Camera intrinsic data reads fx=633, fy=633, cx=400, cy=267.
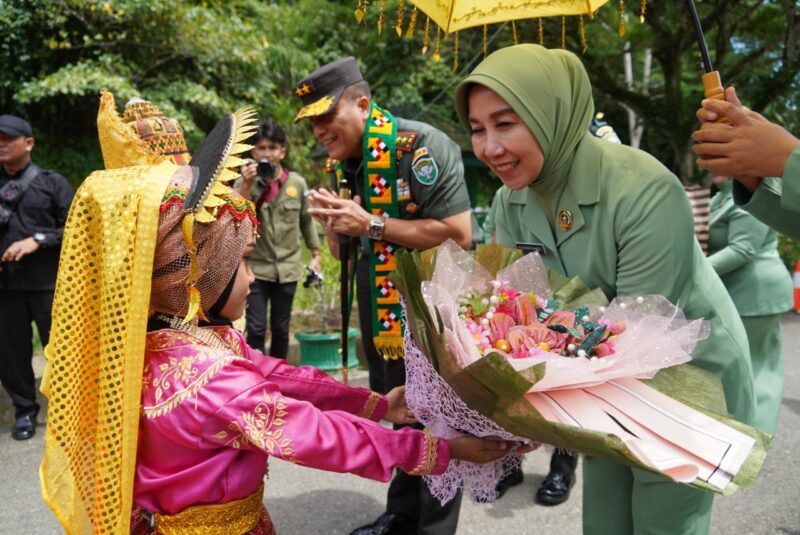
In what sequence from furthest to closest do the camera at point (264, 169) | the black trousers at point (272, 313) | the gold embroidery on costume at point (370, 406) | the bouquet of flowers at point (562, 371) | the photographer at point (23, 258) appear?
the black trousers at point (272, 313) < the camera at point (264, 169) < the photographer at point (23, 258) < the gold embroidery on costume at point (370, 406) < the bouquet of flowers at point (562, 371)

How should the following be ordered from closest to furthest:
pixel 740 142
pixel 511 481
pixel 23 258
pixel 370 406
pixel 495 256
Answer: pixel 740 142, pixel 495 256, pixel 370 406, pixel 511 481, pixel 23 258

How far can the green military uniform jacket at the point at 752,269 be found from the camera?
3906mm

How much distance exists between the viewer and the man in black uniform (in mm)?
2943

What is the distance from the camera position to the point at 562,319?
156 cm

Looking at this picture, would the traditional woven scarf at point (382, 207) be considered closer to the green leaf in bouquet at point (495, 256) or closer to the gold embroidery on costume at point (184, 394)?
the green leaf in bouquet at point (495, 256)

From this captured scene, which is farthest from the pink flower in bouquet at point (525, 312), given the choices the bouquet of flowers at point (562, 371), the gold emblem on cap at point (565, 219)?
the gold emblem on cap at point (565, 219)

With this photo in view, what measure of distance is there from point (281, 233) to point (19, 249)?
1819 mm

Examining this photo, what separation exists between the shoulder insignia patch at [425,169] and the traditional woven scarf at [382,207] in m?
0.11

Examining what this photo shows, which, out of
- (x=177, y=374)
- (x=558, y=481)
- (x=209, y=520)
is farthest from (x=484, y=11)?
(x=558, y=481)

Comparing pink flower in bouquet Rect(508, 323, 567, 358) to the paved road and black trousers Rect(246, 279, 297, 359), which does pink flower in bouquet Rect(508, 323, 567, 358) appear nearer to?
the paved road

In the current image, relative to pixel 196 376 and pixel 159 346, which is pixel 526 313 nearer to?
pixel 196 376

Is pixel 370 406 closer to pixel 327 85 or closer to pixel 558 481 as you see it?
pixel 327 85

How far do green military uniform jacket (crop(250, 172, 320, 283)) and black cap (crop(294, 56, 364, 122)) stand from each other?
2.00 meters

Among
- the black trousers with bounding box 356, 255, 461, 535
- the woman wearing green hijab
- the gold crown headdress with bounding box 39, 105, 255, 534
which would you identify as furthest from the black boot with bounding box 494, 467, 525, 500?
the gold crown headdress with bounding box 39, 105, 255, 534
